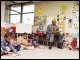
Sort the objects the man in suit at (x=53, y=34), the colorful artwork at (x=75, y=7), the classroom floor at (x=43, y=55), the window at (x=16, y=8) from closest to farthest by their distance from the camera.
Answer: the classroom floor at (x=43, y=55), the man in suit at (x=53, y=34), the colorful artwork at (x=75, y=7), the window at (x=16, y=8)

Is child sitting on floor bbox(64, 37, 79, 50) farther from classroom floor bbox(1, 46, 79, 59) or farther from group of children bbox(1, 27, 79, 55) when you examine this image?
classroom floor bbox(1, 46, 79, 59)

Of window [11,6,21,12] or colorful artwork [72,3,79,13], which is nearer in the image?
colorful artwork [72,3,79,13]

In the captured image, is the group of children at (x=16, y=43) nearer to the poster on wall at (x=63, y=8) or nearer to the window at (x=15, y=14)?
the poster on wall at (x=63, y=8)

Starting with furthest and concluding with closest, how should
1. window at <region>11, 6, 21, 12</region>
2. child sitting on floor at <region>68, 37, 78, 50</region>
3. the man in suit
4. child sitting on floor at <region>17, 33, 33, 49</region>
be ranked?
window at <region>11, 6, 21, 12</region>
the man in suit
child sitting on floor at <region>68, 37, 78, 50</region>
child sitting on floor at <region>17, 33, 33, 49</region>

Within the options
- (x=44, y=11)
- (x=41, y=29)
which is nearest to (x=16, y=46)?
(x=41, y=29)

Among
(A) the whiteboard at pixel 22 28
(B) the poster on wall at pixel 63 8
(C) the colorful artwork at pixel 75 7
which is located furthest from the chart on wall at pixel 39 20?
(C) the colorful artwork at pixel 75 7

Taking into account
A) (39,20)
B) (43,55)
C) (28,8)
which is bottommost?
(43,55)

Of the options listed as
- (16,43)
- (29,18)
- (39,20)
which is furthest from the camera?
(29,18)

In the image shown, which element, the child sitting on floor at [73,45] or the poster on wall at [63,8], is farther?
the poster on wall at [63,8]

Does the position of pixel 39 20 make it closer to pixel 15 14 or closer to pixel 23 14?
pixel 23 14

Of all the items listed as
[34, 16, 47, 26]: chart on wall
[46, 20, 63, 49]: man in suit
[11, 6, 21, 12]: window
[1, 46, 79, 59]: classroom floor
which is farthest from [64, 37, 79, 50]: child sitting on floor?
[11, 6, 21, 12]: window

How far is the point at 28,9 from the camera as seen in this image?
644 centimetres

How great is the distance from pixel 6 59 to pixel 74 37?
274cm

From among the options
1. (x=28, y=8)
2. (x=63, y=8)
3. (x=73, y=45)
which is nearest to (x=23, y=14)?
(x=28, y=8)
